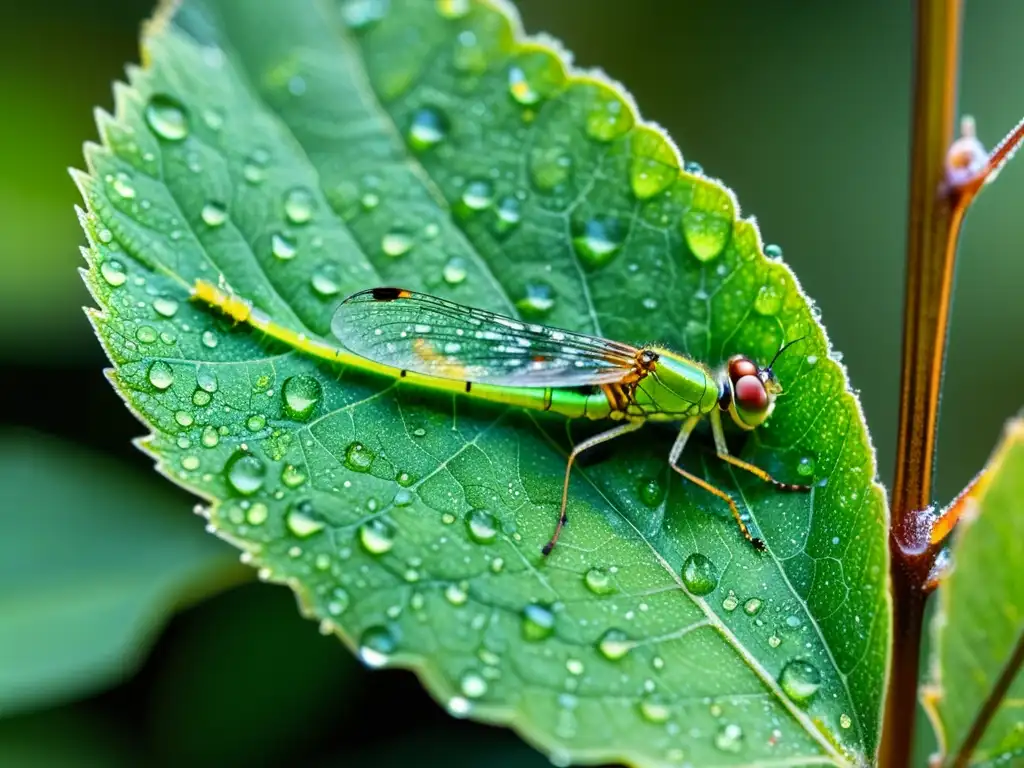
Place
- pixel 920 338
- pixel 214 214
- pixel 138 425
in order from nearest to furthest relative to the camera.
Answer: pixel 920 338
pixel 214 214
pixel 138 425

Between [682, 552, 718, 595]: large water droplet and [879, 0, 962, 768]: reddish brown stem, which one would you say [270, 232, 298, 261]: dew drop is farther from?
[879, 0, 962, 768]: reddish brown stem

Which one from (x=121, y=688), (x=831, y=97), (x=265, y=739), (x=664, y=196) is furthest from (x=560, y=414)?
(x=831, y=97)

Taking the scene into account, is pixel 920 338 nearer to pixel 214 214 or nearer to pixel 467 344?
pixel 467 344

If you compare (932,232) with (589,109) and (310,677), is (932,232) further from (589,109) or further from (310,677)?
(310,677)

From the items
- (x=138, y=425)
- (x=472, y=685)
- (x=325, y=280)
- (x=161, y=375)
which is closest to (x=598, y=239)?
(x=325, y=280)

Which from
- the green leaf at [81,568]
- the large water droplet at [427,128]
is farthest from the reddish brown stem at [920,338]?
the green leaf at [81,568]

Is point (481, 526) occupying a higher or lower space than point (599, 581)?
higher
